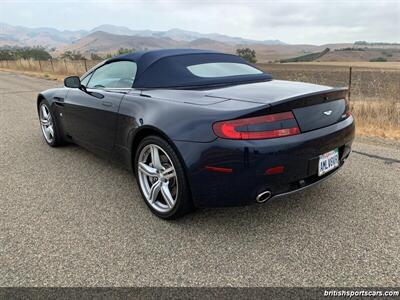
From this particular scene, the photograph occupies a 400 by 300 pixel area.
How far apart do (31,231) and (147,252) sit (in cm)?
104

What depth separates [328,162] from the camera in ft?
8.59

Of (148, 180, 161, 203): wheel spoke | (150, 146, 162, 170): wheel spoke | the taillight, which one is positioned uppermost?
the taillight

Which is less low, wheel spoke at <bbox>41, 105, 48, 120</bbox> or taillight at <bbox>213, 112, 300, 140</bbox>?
taillight at <bbox>213, 112, 300, 140</bbox>

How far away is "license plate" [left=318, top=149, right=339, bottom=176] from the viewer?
2.53m

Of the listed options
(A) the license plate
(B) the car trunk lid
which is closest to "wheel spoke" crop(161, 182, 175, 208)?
(B) the car trunk lid

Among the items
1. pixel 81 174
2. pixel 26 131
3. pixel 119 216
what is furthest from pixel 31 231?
pixel 26 131

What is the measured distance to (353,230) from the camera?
255 cm

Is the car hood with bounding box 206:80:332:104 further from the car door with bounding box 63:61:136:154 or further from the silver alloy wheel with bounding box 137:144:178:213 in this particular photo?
the car door with bounding box 63:61:136:154

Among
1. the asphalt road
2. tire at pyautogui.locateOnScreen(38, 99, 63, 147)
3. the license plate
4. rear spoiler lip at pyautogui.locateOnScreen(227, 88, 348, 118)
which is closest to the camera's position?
the asphalt road

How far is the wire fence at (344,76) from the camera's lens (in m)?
8.15

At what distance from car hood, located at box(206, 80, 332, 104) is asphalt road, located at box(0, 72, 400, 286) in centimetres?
101

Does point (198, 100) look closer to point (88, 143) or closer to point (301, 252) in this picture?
point (301, 252)

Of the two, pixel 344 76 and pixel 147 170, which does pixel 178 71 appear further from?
pixel 344 76

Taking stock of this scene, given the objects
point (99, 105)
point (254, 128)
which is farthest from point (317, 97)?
point (99, 105)
